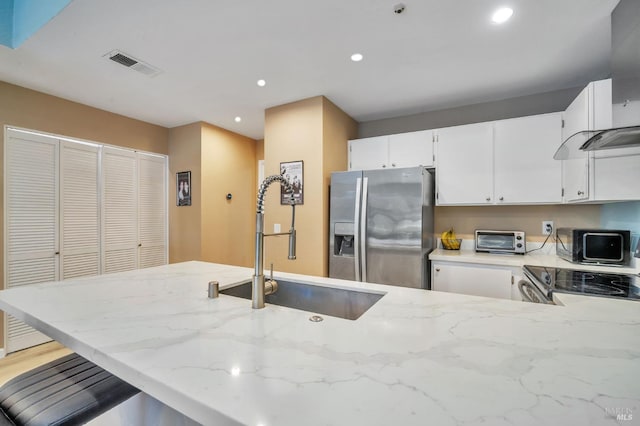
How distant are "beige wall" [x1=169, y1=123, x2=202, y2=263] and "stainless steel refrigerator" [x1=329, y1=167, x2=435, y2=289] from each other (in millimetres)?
1941

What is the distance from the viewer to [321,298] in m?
1.42

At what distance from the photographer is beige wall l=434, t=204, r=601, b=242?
256 cm

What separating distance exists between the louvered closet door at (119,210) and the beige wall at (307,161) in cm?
180

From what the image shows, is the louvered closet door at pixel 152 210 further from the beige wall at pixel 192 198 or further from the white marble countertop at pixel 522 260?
the white marble countertop at pixel 522 260

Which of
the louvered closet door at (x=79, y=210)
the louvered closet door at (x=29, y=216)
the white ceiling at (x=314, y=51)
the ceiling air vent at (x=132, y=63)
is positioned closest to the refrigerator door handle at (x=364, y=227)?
the white ceiling at (x=314, y=51)

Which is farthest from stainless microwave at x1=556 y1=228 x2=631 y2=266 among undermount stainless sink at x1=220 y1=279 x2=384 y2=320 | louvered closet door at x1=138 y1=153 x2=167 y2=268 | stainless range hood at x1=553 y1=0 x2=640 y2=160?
louvered closet door at x1=138 y1=153 x2=167 y2=268

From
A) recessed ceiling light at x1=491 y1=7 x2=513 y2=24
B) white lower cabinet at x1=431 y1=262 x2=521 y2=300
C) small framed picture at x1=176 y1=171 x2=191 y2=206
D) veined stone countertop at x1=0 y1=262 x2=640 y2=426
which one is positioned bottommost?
white lower cabinet at x1=431 y1=262 x2=521 y2=300

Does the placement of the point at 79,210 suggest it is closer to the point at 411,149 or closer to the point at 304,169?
the point at 304,169

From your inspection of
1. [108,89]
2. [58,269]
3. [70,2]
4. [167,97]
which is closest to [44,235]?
[58,269]

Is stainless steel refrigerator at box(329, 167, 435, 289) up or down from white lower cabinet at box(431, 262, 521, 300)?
up

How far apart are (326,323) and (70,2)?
2.28 metres

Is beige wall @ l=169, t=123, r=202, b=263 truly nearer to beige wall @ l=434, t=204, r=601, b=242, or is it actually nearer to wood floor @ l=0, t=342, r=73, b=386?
wood floor @ l=0, t=342, r=73, b=386

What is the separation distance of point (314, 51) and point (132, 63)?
59.1 inches

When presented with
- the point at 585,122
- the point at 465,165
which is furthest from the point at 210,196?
the point at 585,122
